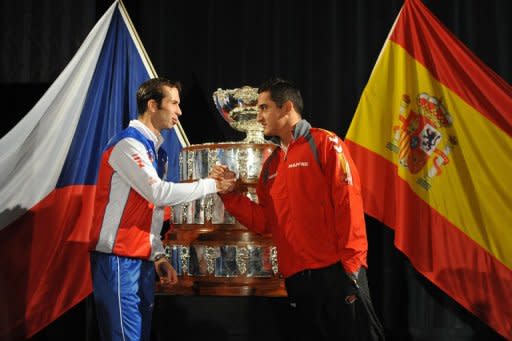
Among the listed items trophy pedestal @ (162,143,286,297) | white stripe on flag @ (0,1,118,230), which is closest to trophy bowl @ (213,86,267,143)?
trophy pedestal @ (162,143,286,297)

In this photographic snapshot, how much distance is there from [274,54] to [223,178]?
1.25 metres

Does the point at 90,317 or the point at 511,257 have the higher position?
the point at 511,257

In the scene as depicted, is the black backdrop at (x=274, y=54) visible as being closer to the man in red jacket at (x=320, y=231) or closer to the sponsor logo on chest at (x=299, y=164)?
the man in red jacket at (x=320, y=231)

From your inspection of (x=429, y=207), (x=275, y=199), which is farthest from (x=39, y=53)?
(x=429, y=207)

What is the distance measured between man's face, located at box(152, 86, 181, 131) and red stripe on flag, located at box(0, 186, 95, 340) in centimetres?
94

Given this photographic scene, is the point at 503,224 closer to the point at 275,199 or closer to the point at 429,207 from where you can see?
the point at 429,207

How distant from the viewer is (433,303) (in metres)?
3.45

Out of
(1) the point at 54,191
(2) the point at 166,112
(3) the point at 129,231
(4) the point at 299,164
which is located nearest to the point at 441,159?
(4) the point at 299,164

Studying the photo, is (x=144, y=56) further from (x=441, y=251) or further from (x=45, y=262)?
(x=441, y=251)

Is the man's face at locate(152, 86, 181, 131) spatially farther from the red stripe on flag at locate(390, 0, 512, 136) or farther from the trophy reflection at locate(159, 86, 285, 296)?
the red stripe on flag at locate(390, 0, 512, 136)

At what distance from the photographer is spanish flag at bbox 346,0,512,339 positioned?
3.19 m

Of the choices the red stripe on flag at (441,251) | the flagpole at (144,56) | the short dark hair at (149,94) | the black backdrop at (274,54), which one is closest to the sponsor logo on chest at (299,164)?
the short dark hair at (149,94)

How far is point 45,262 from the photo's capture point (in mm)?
3320

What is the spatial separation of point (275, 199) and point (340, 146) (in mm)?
342
